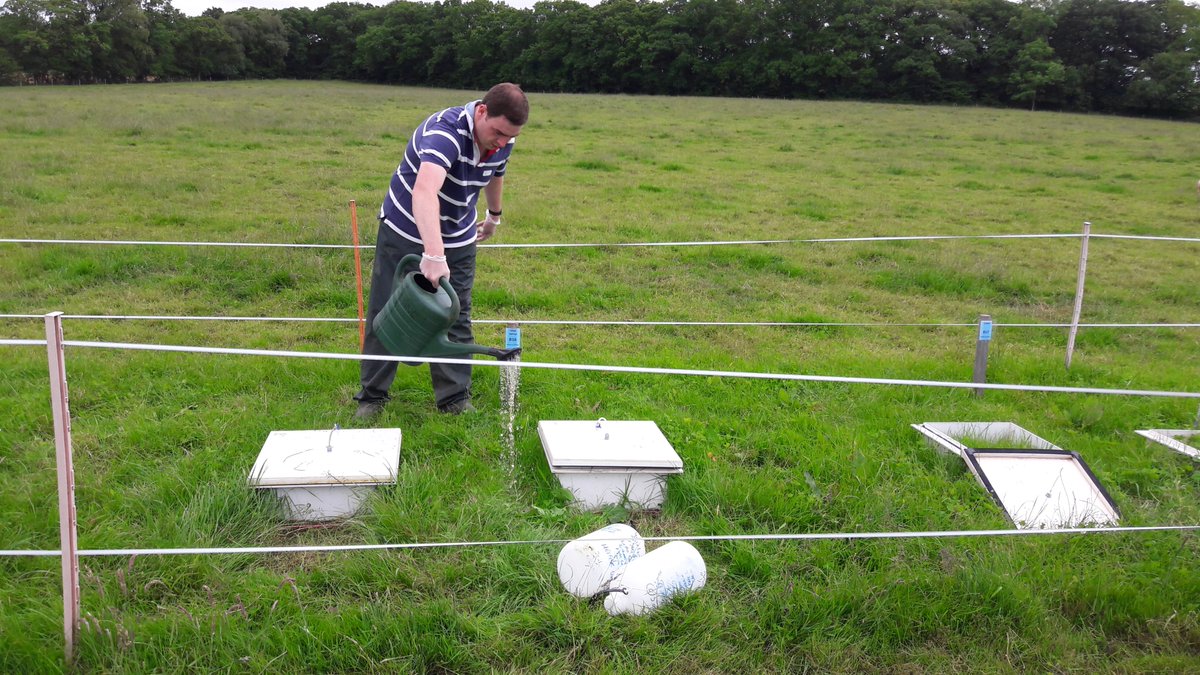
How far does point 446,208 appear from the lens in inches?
158

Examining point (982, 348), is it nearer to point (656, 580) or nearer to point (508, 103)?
point (656, 580)

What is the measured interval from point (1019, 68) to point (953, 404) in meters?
48.0

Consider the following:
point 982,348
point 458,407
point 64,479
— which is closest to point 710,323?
point 982,348

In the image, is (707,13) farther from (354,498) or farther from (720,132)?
(354,498)

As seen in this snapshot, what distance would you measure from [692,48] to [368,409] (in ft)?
178

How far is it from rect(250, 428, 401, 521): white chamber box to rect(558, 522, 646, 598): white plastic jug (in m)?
0.85

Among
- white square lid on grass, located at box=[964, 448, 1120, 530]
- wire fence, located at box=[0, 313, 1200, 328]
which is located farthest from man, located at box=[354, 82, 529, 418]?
white square lid on grass, located at box=[964, 448, 1120, 530]

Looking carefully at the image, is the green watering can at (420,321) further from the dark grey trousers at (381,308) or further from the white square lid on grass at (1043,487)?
the white square lid on grass at (1043,487)

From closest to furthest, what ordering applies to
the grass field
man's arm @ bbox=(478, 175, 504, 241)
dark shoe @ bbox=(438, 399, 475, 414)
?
Result: the grass field, dark shoe @ bbox=(438, 399, 475, 414), man's arm @ bbox=(478, 175, 504, 241)

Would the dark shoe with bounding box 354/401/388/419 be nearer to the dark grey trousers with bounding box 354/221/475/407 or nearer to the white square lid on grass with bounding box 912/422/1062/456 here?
the dark grey trousers with bounding box 354/221/475/407

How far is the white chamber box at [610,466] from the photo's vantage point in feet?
11.0

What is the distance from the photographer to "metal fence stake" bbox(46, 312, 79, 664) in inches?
86.6

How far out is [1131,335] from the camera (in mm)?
7082

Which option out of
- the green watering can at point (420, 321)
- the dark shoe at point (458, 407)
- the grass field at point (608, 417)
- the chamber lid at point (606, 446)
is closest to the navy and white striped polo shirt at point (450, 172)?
the green watering can at point (420, 321)
